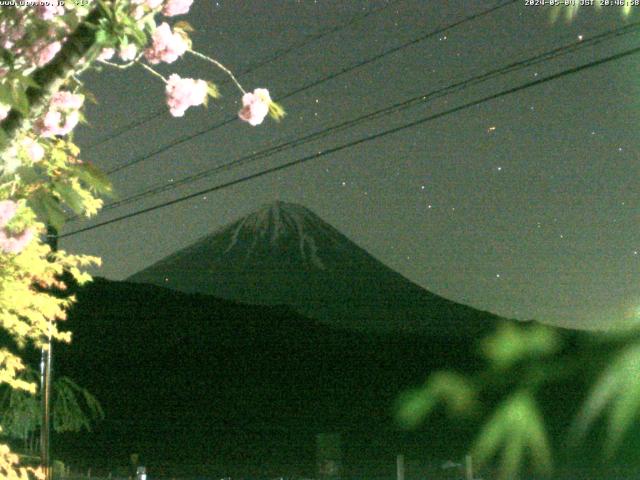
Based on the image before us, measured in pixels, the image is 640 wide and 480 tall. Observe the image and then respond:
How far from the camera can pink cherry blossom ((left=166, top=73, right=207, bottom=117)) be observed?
394 cm

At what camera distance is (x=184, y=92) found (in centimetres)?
395

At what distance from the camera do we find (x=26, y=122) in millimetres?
3150

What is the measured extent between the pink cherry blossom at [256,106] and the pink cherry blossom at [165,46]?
1.12 feet

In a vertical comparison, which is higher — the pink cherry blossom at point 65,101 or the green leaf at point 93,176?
the pink cherry blossom at point 65,101

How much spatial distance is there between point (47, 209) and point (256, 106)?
45.4 inches

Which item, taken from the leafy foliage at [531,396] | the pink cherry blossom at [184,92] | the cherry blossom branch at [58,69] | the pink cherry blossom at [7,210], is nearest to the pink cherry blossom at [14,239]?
the pink cherry blossom at [7,210]

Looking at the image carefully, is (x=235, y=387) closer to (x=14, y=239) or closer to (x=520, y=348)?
(x=520, y=348)

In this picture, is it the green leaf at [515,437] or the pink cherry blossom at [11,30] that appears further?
the green leaf at [515,437]

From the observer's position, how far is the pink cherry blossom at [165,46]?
3823 millimetres

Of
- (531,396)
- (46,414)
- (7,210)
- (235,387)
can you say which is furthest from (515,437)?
(7,210)

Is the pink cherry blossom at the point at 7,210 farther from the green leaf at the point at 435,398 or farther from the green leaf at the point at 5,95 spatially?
the green leaf at the point at 435,398

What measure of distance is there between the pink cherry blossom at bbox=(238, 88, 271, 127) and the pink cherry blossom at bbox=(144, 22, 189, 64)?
0.34m

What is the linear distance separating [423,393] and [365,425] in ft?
45.1

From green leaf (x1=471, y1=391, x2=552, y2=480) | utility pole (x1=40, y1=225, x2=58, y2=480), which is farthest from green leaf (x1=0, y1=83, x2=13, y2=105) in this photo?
green leaf (x1=471, y1=391, x2=552, y2=480)
